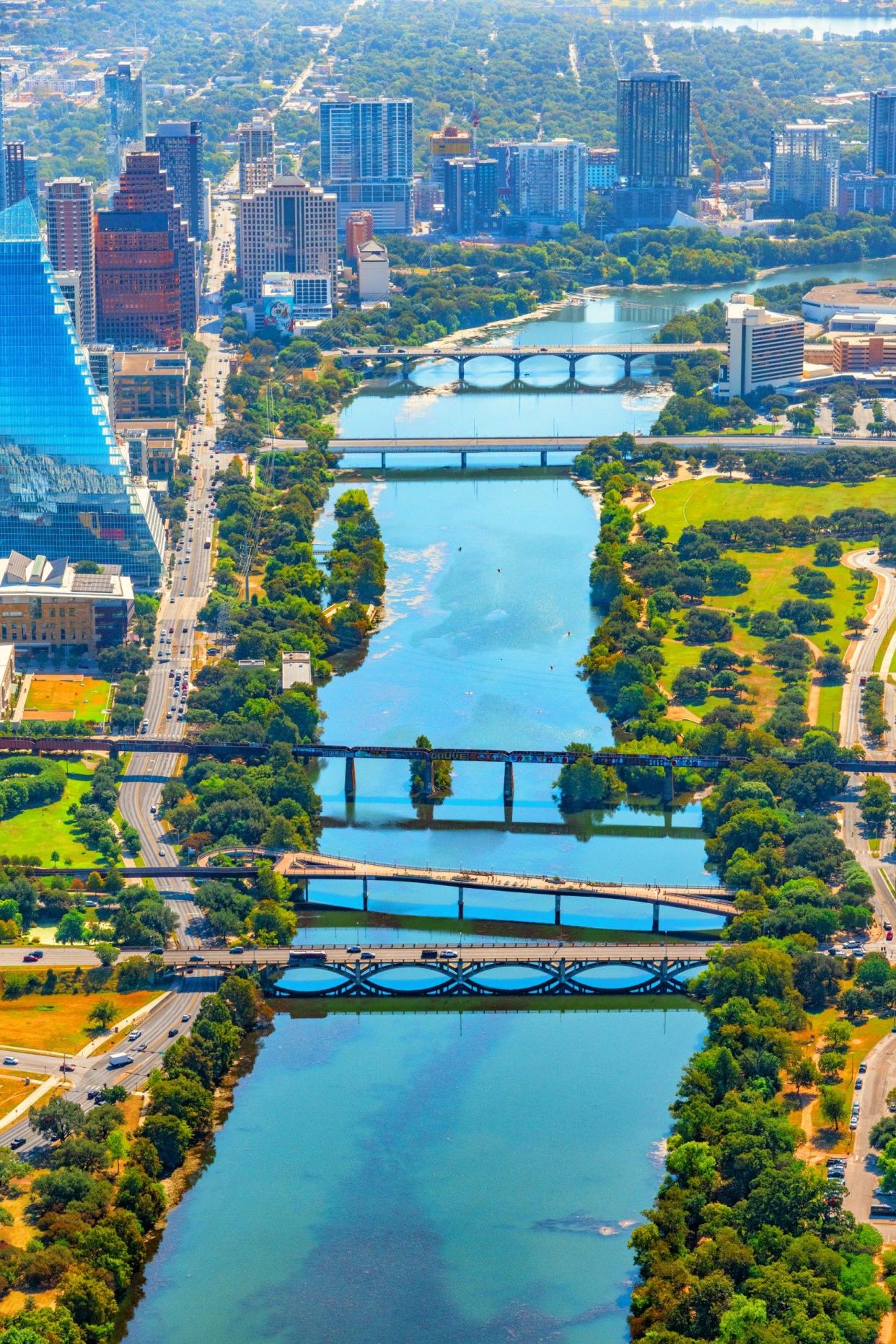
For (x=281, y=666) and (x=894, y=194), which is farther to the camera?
(x=894, y=194)

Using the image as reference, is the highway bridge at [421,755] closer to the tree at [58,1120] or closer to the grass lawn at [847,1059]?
the grass lawn at [847,1059]

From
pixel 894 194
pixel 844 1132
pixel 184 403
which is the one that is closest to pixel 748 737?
pixel 844 1132

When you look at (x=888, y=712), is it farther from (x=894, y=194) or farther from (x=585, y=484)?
(x=894, y=194)

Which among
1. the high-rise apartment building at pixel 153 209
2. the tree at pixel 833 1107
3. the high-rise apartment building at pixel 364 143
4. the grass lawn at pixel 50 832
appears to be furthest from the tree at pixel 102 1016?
the high-rise apartment building at pixel 364 143

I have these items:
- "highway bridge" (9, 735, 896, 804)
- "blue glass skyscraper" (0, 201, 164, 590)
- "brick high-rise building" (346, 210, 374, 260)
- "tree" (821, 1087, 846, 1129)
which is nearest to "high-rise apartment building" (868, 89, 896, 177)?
"brick high-rise building" (346, 210, 374, 260)

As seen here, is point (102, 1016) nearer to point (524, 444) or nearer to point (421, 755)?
point (421, 755)

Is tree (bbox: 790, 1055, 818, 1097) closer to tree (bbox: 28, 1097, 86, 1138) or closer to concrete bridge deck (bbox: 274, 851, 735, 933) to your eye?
concrete bridge deck (bbox: 274, 851, 735, 933)

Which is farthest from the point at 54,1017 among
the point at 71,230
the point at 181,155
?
the point at 181,155
